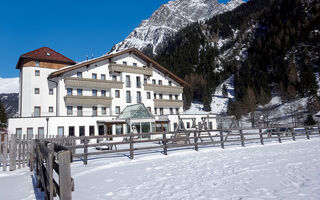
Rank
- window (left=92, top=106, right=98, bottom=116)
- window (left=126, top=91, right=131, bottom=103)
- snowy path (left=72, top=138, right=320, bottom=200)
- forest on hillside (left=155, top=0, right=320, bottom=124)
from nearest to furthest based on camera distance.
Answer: snowy path (left=72, top=138, right=320, bottom=200) → window (left=92, top=106, right=98, bottom=116) → window (left=126, top=91, right=131, bottom=103) → forest on hillside (left=155, top=0, right=320, bottom=124)

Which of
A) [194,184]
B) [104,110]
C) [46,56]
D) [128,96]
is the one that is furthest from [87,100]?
[194,184]

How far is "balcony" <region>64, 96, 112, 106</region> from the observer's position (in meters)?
29.9

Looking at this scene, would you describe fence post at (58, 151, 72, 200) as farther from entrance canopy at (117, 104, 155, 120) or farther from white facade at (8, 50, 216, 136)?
entrance canopy at (117, 104, 155, 120)

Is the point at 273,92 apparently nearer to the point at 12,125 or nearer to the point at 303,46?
the point at 303,46

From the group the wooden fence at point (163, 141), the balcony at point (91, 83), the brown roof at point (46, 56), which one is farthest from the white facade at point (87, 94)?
the wooden fence at point (163, 141)

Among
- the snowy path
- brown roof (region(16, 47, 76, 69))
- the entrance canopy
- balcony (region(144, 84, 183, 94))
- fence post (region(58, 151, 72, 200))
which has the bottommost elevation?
the snowy path

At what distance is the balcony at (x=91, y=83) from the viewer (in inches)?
1196

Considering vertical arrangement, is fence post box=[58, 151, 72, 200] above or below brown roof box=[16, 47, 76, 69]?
below

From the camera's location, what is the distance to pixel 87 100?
31.0 meters

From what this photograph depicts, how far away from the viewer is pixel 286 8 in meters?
95.6

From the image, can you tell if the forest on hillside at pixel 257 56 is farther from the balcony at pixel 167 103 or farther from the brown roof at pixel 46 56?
the brown roof at pixel 46 56

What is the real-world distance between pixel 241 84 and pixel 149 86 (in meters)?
46.3

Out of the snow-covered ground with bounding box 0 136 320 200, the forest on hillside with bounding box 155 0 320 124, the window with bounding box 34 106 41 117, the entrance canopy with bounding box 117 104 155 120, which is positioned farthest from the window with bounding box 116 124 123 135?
the forest on hillside with bounding box 155 0 320 124

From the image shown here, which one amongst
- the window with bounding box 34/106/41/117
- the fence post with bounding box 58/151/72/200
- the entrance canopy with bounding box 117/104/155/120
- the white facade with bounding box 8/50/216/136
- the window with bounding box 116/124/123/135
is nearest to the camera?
the fence post with bounding box 58/151/72/200
